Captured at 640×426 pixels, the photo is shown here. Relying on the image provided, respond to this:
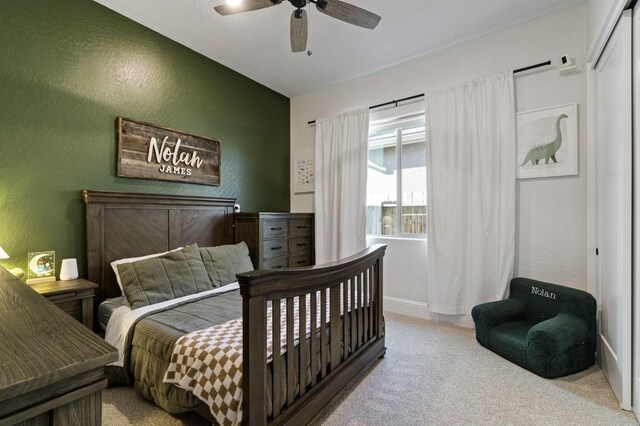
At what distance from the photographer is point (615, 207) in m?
1.94

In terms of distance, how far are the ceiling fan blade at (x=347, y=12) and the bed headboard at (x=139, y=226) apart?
7.38 ft

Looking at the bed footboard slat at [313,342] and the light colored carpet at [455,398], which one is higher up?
the bed footboard slat at [313,342]

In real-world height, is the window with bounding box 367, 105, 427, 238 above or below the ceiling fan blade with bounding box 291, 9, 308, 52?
below

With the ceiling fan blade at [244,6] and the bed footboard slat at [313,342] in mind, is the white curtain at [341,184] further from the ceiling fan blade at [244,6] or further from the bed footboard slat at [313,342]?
the bed footboard slat at [313,342]

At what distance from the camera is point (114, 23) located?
2.67 m

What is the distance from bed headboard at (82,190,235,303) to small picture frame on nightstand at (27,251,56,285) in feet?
0.74

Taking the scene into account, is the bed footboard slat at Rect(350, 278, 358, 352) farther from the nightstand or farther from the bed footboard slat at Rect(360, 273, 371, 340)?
the nightstand

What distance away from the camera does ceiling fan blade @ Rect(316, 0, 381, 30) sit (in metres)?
1.95

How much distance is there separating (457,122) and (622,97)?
1.37 metres

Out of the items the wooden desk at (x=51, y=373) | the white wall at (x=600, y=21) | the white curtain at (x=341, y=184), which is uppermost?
the white wall at (x=600, y=21)

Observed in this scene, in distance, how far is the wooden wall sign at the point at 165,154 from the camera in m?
2.76

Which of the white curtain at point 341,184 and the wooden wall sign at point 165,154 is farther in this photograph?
the white curtain at point 341,184

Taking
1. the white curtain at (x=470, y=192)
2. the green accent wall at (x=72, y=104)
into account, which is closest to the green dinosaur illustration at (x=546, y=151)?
the white curtain at (x=470, y=192)

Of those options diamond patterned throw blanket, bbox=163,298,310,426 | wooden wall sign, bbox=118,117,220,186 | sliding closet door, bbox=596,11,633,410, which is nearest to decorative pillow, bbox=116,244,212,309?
diamond patterned throw blanket, bbox=163,298,310,426
